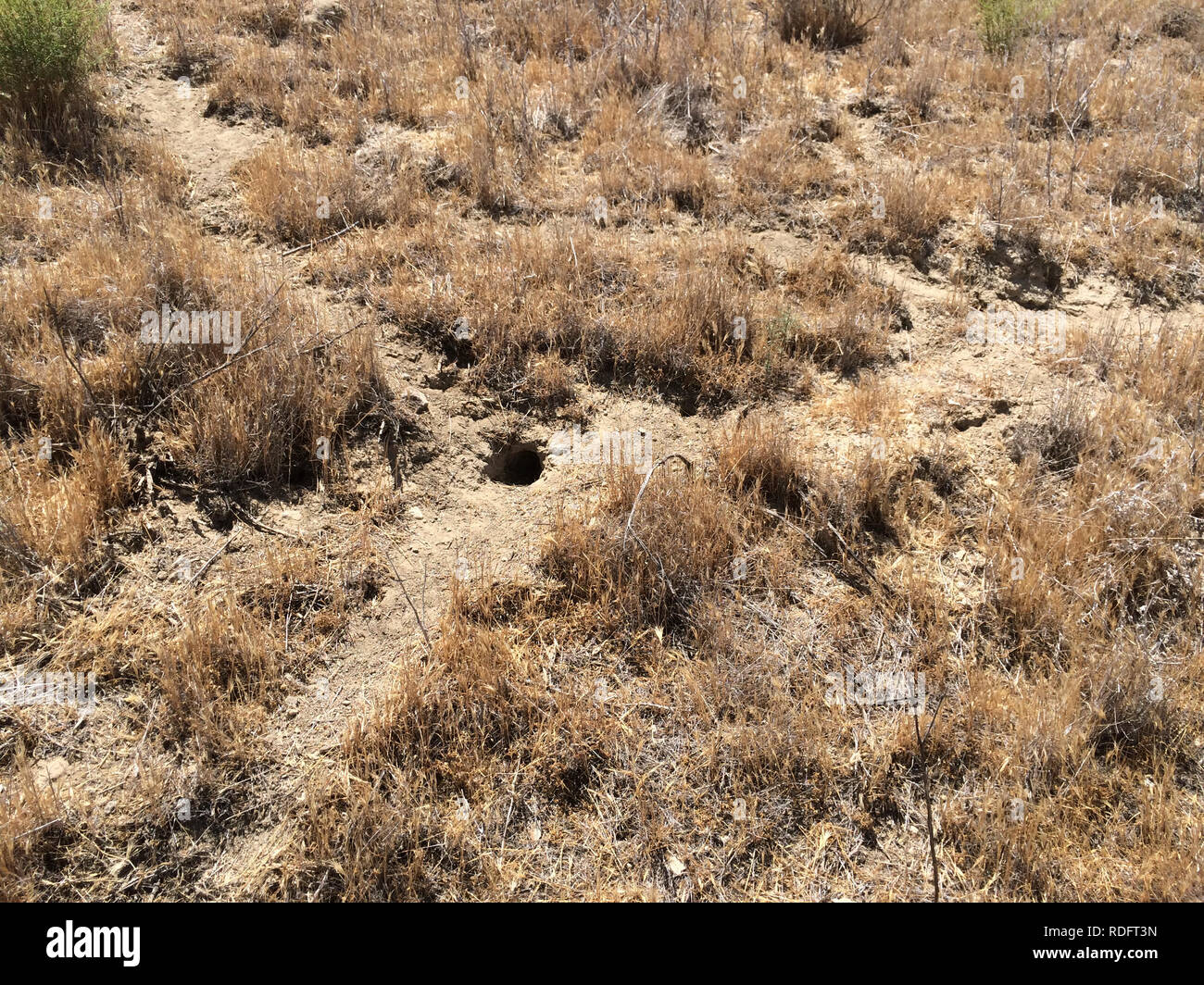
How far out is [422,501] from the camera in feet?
15.0

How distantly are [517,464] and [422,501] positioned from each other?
60 cm

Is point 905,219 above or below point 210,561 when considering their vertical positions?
above

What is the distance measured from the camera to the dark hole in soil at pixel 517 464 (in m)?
4.86

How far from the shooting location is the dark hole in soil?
15.9 ft

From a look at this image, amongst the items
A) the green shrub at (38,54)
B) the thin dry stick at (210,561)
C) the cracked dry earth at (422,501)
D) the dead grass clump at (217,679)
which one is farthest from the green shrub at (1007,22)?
the dead grass clump at (217,679)

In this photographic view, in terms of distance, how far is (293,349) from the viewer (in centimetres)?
476

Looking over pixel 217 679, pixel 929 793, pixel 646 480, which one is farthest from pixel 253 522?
pixel 929 793

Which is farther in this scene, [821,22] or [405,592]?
[821,22]

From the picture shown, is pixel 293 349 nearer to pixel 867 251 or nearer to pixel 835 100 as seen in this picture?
pixel 867 251

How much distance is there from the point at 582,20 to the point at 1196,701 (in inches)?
271

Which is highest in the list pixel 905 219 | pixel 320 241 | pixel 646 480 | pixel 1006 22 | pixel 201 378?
pixel 1006 22

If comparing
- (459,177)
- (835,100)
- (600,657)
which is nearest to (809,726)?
(600,657)

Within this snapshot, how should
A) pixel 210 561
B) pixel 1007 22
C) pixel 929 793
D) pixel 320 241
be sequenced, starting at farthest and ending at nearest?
pixel 1007 22 < pixel 320 241 < pixel 210 561 < pixel 929 793

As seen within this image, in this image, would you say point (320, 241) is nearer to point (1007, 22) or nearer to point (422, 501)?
point (422, 501)
